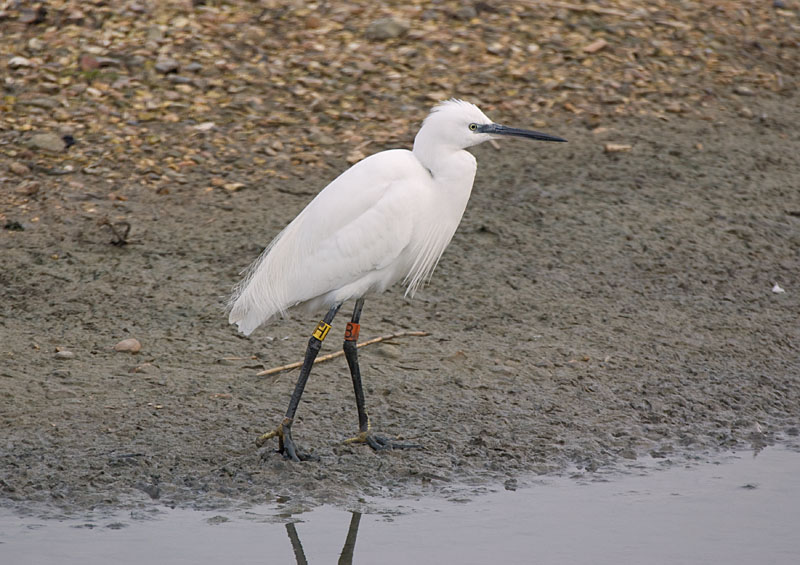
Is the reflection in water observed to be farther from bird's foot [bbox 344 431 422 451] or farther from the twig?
the twig

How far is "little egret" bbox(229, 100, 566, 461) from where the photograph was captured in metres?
4.64

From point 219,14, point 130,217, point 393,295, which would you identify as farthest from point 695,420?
point 219,14

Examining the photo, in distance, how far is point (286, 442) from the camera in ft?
15.0

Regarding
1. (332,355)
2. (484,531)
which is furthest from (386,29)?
(484,531)

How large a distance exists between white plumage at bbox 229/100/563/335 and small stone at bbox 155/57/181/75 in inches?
139

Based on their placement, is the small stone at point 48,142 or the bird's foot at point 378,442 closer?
the bird's foot at point 378,442

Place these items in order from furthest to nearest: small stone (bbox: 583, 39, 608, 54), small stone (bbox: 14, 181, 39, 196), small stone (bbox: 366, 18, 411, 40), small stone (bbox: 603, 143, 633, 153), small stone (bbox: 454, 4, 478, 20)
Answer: small stone (bbox: 454, 4, 478, 20) → small stone (bbox: 583, 39, 608, 54) → small stone (bbox: 366, 18, 411, 40) → small stone (bbox: 603, 143, 633, 153) → small stone (bbox: 14, 181, 39, 196)

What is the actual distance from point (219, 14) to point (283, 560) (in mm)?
5726

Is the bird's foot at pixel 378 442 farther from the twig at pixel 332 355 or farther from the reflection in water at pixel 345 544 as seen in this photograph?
the twig at pixel 332 355

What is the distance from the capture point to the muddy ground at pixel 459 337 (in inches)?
182

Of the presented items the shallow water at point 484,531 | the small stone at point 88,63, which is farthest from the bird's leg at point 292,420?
the small stone at point 88,63

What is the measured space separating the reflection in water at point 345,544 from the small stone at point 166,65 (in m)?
4.77

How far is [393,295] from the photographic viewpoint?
6273 mm

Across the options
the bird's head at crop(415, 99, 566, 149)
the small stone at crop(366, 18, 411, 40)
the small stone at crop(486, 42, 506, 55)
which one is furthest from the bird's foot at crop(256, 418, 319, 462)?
the small stone at crop(486, 42, 506, 55)
